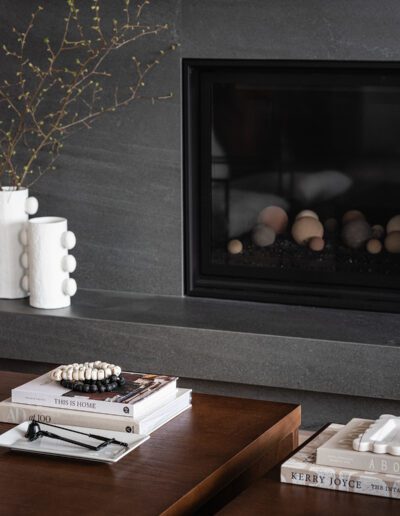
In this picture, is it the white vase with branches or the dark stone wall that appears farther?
the white vase with branches

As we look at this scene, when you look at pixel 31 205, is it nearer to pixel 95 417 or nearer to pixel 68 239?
pixel 68 239

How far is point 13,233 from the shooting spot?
10.9 ft

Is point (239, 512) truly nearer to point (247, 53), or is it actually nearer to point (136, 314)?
point (136, 314)

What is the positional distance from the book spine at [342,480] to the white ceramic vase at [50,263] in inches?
67.8

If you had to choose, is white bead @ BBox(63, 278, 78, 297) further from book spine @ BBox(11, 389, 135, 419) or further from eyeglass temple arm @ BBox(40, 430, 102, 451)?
eyeglass temple arm @ BBox(40, 430, 102, 451)

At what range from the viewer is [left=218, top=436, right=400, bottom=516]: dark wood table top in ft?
4.91

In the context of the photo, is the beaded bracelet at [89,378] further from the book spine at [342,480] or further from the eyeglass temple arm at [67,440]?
the book spine at [342,480]

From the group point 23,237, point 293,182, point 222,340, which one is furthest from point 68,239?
point 293,182

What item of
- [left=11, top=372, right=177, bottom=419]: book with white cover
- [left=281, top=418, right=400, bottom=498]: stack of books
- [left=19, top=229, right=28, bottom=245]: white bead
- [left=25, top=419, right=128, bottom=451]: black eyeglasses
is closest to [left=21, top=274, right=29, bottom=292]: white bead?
[left=19, top=229, right=28, bottom=245]: white bead

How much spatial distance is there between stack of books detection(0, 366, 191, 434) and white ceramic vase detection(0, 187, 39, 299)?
1.42 meters

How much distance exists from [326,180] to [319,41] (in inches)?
17.4

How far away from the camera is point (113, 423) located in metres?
1.80

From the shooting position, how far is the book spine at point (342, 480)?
5.06 feet

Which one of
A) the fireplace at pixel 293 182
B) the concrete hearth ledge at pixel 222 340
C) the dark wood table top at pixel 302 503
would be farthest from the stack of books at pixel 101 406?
the fireplace at pixel 293 182
